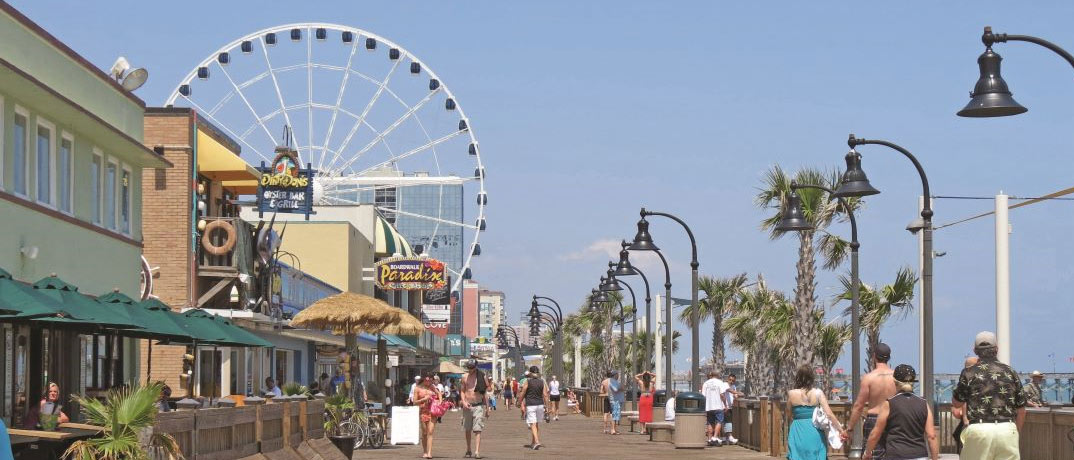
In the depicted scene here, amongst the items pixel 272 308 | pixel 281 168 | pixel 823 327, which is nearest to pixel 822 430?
pixel 272 308

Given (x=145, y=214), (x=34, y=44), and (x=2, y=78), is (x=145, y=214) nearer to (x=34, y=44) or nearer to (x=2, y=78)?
(x=34, y=44)

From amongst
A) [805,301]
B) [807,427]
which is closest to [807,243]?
[805,301]

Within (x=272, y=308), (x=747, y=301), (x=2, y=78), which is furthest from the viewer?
(x=747, y=301)

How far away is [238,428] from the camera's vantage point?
691 inches

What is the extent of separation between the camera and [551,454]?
2852 centimetres

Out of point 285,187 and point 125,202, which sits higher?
point 285,187

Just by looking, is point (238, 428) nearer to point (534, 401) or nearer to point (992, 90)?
point (992, 90)

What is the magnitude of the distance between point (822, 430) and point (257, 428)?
6.23 meters

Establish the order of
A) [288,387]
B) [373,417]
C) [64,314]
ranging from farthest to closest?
[373,417] < [288,387] < [64,314]

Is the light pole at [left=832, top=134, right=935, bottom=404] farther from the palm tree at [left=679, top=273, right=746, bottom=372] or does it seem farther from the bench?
the palm tree at [left=679, top=273, right=746, bottom=372]

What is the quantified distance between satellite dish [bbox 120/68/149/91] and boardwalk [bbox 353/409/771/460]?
25.1 ft

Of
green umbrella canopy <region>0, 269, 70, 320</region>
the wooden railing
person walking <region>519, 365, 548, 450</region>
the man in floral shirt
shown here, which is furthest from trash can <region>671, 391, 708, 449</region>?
the man in floral shirt

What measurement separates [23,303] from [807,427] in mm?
8027

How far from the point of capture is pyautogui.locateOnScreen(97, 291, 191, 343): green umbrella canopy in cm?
2139
